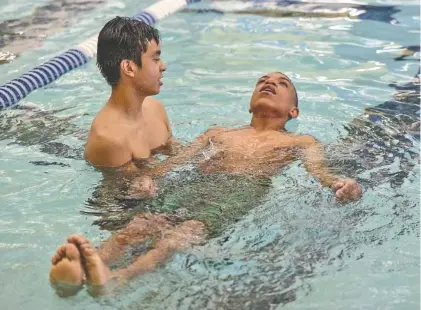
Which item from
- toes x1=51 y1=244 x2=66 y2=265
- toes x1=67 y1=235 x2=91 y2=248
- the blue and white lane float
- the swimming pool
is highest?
toes x1=67 y1=235 x2=91 y2=248

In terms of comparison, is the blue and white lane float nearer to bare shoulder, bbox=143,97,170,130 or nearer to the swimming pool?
the swimming pool

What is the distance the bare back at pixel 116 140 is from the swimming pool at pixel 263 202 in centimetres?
14

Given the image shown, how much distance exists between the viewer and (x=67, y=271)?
121 inches

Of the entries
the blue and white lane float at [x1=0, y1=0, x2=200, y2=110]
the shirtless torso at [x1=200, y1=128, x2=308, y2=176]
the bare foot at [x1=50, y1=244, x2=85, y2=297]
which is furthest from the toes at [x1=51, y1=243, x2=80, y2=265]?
the blue and white lane float at [x1=0, y1=0, x2=200, y2=110]

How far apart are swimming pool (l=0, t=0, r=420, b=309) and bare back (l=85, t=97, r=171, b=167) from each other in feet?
0.46

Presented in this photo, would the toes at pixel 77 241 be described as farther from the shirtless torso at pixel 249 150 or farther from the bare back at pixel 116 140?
the shirtless torso at pixel 249 150

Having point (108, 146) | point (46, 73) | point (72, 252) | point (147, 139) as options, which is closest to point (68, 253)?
point (72, 252)

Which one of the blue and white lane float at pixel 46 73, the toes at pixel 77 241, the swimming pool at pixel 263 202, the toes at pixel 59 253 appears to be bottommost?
the swimming pool at pixel 263 202

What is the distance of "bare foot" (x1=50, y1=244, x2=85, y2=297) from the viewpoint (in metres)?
3.06

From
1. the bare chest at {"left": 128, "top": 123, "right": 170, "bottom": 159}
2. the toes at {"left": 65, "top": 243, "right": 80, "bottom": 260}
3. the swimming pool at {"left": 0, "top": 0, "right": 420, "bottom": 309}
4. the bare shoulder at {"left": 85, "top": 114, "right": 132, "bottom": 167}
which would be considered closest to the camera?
the toes at {"left": 65, "top": 243, "right": 80, "bottom": 260}

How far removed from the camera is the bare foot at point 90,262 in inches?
122

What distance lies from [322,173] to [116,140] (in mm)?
1135

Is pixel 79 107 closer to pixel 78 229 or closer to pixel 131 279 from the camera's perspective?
pixel 78 229

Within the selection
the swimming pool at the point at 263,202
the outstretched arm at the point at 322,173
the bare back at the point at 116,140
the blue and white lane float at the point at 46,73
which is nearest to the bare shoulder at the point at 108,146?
the bare back at the point at 116,140
